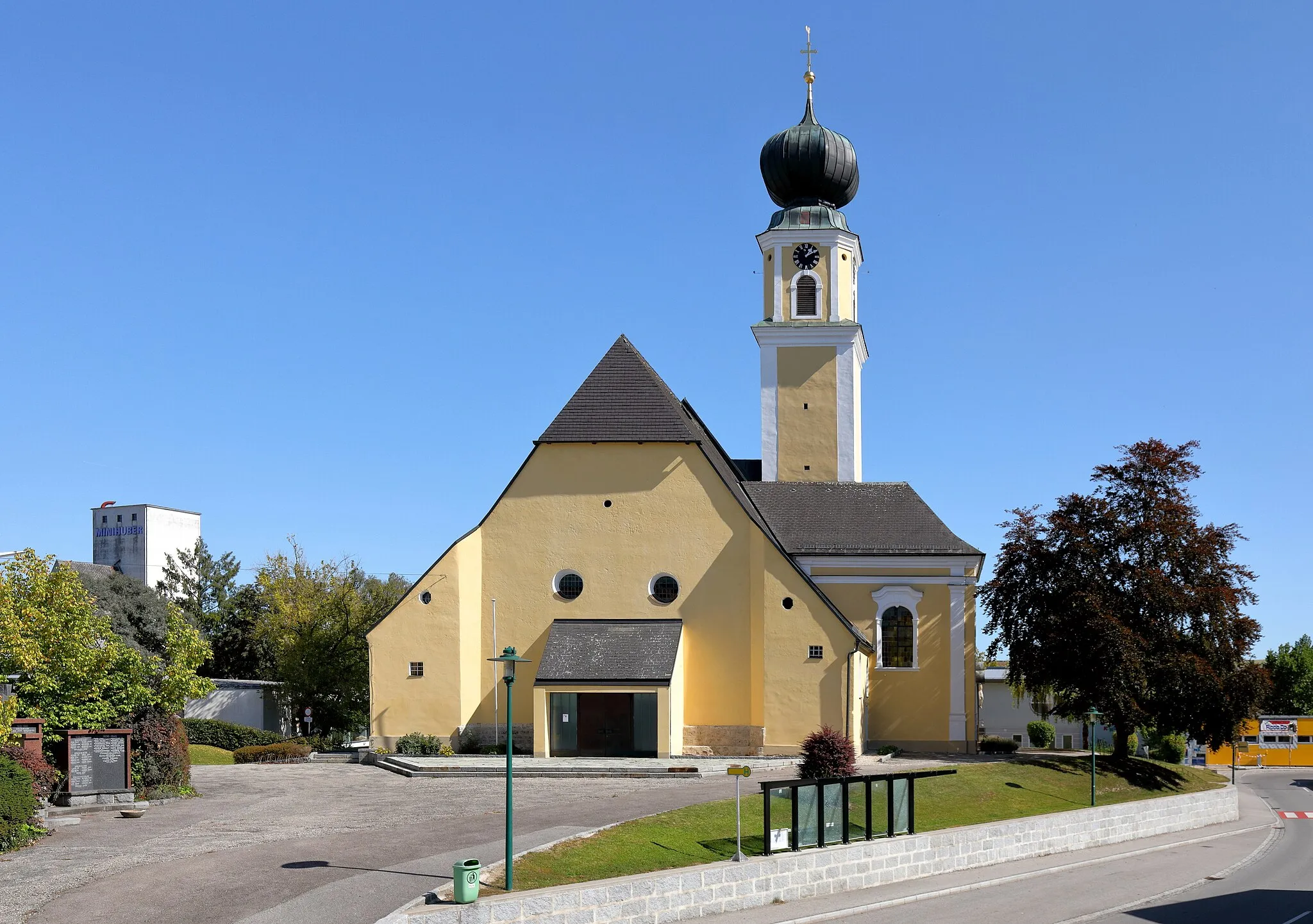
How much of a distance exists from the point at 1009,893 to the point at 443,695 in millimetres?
21083

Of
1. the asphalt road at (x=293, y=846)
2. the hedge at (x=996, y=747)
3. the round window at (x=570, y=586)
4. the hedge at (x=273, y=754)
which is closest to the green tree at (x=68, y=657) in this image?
the asphalt road at (x=293, y=846)

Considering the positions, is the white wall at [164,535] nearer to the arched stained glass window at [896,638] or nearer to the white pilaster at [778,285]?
the white pilaster at [778,285]

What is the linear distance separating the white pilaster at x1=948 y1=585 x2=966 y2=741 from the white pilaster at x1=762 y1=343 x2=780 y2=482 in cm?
1185

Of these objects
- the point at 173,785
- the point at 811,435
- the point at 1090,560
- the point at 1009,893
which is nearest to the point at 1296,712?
the point at 811,435

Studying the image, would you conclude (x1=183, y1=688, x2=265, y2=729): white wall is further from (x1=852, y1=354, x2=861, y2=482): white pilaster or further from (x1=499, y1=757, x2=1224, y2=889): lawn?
(x1=499, y1=757, x2=1224, y2=889): lawn

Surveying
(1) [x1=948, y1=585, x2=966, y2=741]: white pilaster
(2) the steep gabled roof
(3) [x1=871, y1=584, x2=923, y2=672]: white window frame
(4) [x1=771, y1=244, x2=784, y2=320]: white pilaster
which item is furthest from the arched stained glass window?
(4) [x1=771, y1=244, x2=784, y2=320]: white pilaster

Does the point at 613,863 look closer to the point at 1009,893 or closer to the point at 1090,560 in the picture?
the point at 1009,893

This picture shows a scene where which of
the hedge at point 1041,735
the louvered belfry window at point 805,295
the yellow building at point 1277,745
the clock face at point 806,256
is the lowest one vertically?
the yellow building at point 1277,745

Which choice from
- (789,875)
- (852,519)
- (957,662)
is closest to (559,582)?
(852,519)

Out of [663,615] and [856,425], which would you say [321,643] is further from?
[856,425]

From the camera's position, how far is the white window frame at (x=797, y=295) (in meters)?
53.5

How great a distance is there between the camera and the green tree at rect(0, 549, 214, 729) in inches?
1010

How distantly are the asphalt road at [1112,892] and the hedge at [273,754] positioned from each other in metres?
23.0

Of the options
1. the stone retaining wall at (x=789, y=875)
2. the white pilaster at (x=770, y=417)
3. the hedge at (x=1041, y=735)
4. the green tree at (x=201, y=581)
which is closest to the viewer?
the stone retaining wall at (x=789, y=875)
